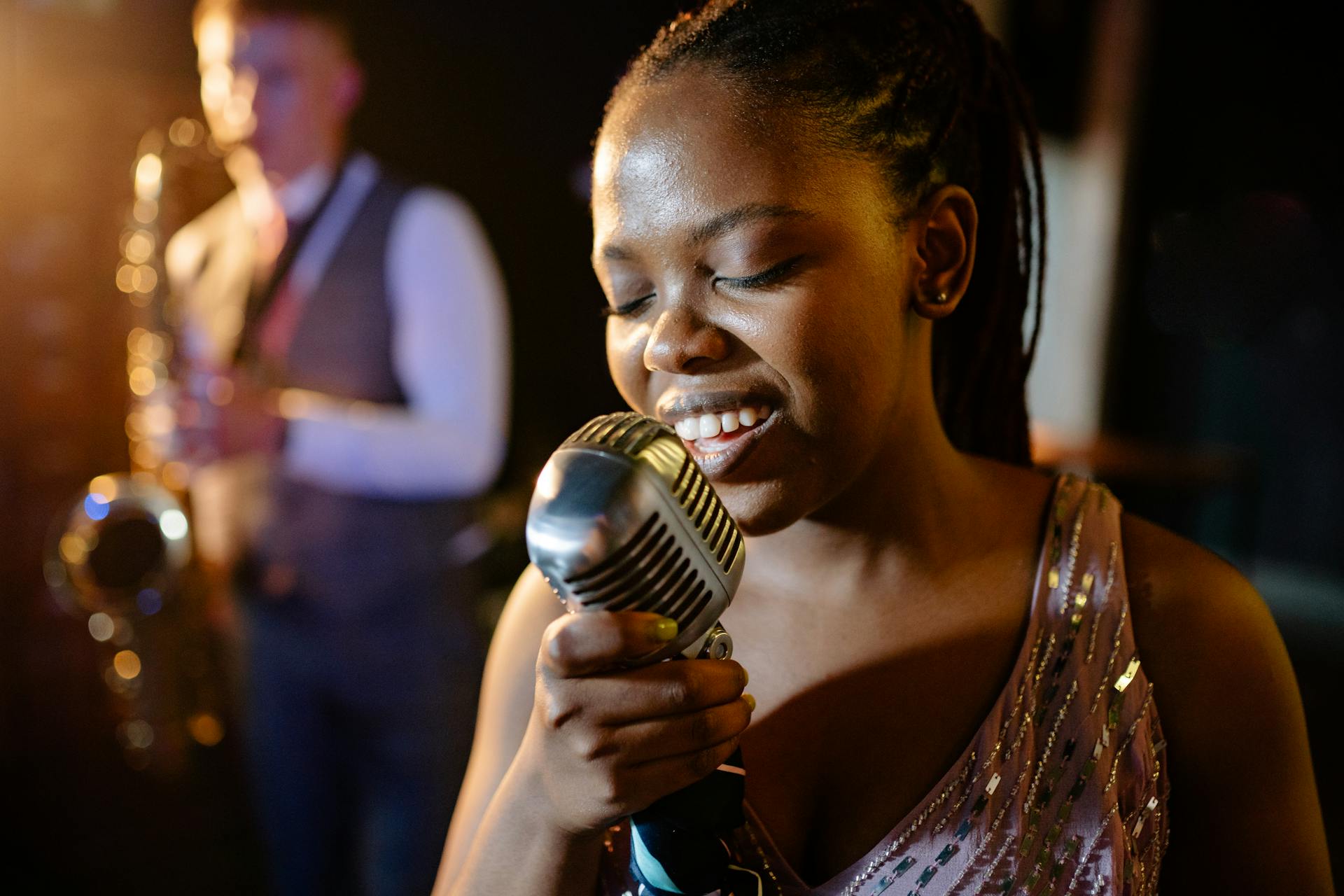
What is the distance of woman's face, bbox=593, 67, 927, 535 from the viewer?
2.62 ft

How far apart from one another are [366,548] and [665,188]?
5.81 ft

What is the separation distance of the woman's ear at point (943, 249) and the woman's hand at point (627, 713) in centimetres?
42

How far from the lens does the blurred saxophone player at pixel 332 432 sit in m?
2.24

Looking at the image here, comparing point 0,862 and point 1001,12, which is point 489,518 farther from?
point 1001,12

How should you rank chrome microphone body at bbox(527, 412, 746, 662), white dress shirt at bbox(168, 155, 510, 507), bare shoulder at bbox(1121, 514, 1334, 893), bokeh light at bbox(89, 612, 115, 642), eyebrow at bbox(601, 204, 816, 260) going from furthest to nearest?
bokeh light at bbox(89, 612, 115, 642), white dress shirt at bbox(168, 155, 510, 507), bare shoulder at bbox(1121, 514, 1334, 893), eyebrow at bbox(601, 204, 816, 260), chrome microphone body at bbox(527, 412, 746, 662)

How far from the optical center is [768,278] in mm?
808

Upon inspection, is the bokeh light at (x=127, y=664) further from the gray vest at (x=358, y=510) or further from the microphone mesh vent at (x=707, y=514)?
the microphone mesh vent at (x=707, y=514)

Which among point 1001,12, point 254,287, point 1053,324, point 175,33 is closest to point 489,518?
point 254,287

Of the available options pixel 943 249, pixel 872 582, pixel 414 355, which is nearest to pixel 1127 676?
pixel 872 582

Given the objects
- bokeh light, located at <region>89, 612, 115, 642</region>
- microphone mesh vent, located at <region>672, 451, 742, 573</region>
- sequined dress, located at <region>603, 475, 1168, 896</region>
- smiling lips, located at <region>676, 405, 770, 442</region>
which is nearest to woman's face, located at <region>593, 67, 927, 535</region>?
smiling lips, located at <region>676, 405, 770, 442</region>

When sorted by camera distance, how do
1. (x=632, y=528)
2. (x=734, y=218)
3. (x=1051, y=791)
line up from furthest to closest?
(x=1051, y=791)
(x=734, y=218)
(x=632, y=528)

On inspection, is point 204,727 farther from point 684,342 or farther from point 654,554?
point 654,554

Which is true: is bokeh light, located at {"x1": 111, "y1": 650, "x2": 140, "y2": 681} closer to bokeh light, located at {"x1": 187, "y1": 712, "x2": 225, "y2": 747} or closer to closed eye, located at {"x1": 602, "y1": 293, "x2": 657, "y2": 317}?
bokeh light, located at {"x1": 187, "y1": 712, "x2": 225, "y2": 747}

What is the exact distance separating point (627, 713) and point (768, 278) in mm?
361
